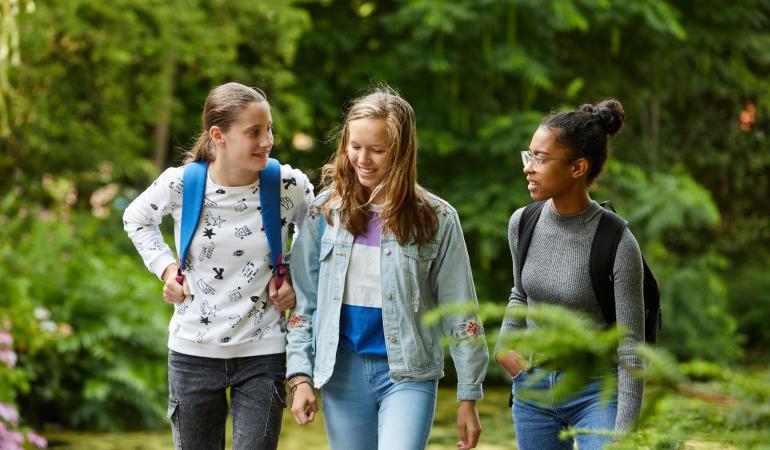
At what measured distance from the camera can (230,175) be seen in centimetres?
321

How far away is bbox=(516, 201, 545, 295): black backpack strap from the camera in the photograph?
3016mm

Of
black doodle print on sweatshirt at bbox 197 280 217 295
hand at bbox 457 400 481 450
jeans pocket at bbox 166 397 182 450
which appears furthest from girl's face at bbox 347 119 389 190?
jeans pocket at bbox 166 397 182 450

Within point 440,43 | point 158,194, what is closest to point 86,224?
point 440,43

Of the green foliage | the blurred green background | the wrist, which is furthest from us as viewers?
the blurred green background

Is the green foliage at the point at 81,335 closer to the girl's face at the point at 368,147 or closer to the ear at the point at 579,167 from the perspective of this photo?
the girl's face at the point at 368,147

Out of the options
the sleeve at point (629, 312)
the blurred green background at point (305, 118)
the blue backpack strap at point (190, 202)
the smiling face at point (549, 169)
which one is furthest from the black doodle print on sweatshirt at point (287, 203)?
the blurred green background at point (305, 118)

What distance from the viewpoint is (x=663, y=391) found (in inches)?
48.6

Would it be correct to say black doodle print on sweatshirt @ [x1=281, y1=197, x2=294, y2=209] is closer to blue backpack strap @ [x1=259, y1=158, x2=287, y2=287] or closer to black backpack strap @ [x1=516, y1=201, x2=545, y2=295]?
blue backpack strap @ [x1=259, y1=158, x2=287, y2=287]

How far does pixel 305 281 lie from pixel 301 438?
17.3ft

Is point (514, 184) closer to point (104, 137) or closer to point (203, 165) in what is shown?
point (104, 137)

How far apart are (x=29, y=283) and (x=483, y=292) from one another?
5.23 meters

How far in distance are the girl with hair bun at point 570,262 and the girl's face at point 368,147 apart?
391 mm

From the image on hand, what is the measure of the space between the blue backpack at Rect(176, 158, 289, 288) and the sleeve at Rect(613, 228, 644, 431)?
1.02m

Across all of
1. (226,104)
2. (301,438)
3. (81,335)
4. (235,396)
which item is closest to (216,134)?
(226,104)
